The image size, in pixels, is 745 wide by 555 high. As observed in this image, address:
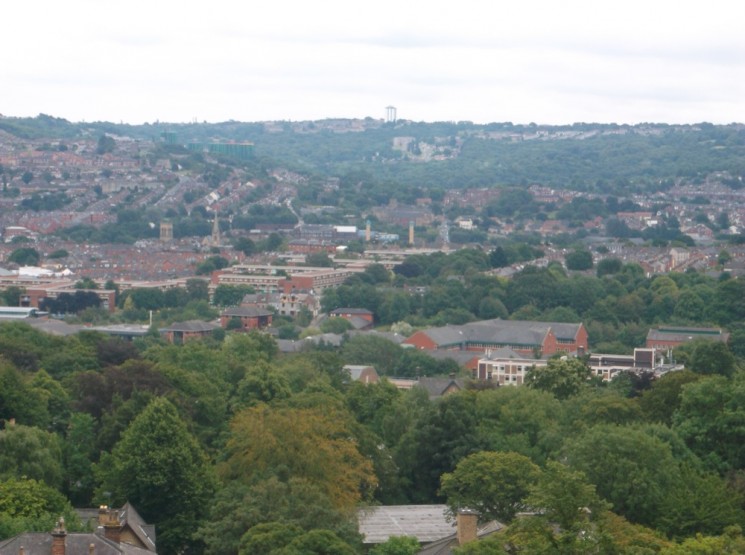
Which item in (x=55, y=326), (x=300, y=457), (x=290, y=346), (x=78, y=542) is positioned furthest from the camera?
(x=55, y=326)

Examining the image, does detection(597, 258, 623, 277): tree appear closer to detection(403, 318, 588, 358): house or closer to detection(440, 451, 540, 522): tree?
detection(403, 318, 588, 358): house

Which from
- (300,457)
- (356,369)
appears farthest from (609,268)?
(300,457)

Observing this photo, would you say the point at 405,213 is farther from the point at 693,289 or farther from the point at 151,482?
the point at 151,482

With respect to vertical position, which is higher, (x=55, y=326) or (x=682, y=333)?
(x=682, y=333)

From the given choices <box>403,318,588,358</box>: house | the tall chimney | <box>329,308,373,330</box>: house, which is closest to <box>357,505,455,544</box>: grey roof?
the tall chimney

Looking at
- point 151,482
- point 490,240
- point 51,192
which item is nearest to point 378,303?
point 490,240

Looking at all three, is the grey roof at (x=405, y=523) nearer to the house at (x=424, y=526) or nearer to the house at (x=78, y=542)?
the house at (x=424, y=526)

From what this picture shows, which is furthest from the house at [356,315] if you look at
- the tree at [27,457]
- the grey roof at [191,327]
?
the tree at [27,457]

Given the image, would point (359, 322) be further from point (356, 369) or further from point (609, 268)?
point (356, 369)
